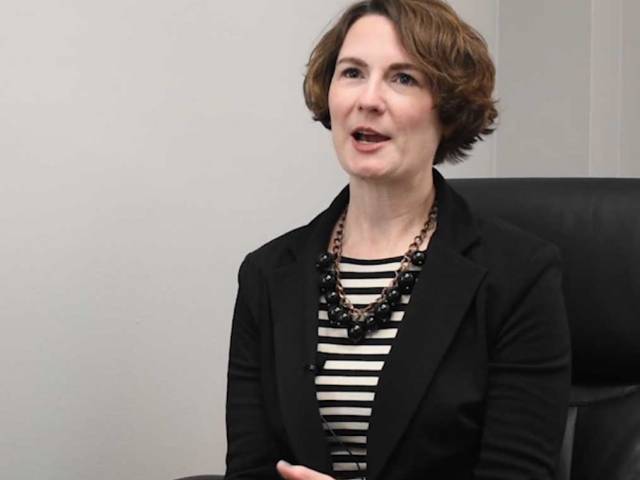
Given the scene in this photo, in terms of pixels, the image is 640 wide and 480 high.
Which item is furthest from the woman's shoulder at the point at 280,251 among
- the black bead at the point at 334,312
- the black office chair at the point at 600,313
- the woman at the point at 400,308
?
the black office chair at the point at 600,313

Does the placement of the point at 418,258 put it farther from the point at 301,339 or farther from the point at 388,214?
the point at 301,339

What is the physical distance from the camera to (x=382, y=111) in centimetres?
147

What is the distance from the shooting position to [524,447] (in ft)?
4.54

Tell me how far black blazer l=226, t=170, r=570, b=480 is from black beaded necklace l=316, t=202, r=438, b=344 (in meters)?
0.02

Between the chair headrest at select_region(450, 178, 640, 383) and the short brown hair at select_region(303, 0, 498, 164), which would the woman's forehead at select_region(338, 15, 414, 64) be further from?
the chair headrest at select_region(450, 178, 640, 383)

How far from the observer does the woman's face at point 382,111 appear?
1.47 metres

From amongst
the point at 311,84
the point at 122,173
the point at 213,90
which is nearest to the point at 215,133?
the point at 213,90

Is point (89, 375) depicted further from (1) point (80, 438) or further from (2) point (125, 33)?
(2) point (125, 33)

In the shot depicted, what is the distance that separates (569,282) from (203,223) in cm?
74

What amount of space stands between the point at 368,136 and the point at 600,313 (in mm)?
429

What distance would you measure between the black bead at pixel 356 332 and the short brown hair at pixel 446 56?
0.31m

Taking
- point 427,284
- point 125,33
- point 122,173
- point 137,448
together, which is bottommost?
point 137,448

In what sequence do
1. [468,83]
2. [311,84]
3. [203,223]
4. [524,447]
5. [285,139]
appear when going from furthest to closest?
1. [285,139]
2. [203,223]
3. [311,84]
4. [468,83]
5. [524,447]

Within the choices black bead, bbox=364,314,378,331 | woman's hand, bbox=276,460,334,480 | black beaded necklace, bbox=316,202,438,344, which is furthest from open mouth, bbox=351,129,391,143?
woman's hand, bbox=276,460,334,480
